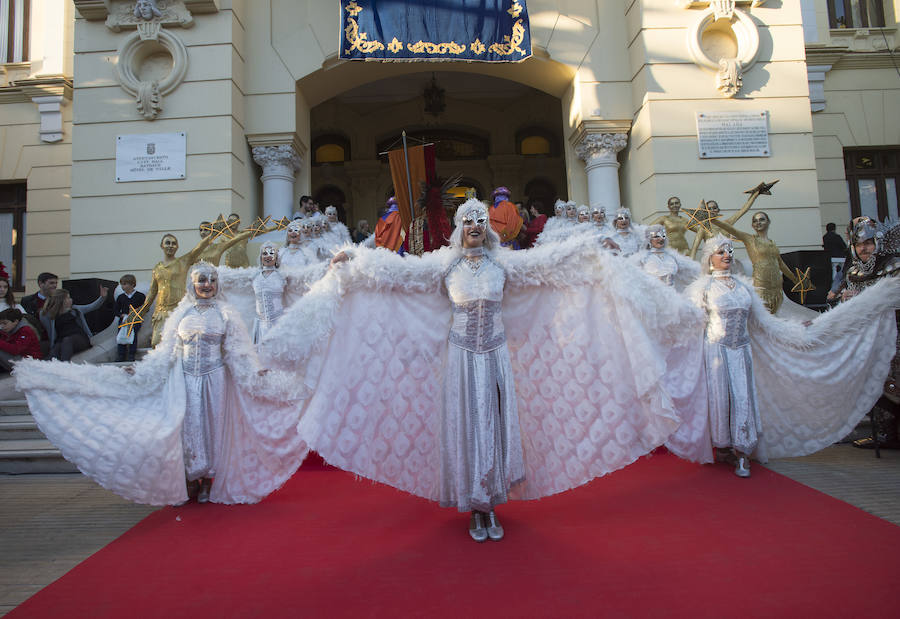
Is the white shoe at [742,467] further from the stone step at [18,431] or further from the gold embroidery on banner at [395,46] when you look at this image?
the gold embroidery on banner at [395,46]

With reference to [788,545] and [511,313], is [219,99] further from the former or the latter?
[788,545]

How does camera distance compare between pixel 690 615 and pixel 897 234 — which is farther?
pixel 897 234

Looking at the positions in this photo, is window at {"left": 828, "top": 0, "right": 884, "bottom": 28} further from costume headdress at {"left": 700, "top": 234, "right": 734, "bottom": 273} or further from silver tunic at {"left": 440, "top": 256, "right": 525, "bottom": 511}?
silver tunic at {"left": 440, "top": 256, "right": 525, "bottom": 511}

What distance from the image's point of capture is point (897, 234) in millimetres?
5168

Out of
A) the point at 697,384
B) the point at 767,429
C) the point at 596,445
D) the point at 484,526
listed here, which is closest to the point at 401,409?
the point at 484,526

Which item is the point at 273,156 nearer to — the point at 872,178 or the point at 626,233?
the point at 626,233

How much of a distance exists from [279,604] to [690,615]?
71.4 inches

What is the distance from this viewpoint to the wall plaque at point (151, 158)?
1001 cm

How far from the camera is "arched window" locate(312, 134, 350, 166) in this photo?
1598cm

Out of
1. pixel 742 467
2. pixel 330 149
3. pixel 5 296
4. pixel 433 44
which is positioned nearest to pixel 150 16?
pixel 433 44

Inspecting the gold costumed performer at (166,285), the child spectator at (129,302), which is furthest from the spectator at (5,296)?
the gold costumed performer at (166,285)

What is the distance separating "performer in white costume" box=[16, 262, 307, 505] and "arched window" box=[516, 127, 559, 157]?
13.1 m

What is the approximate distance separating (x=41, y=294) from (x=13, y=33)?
852 centimetres

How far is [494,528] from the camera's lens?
3.35m
